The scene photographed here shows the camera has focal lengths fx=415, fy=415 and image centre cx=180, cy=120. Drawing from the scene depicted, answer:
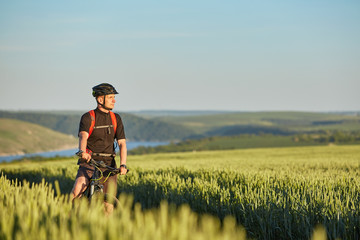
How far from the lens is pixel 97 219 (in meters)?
3.29

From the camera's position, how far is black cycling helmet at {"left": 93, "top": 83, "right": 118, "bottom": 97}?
6.83 meters

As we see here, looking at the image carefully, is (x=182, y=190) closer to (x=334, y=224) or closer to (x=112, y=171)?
(x=112, y=171)

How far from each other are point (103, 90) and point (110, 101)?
0.22 m

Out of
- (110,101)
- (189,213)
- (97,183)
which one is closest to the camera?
(189,213)

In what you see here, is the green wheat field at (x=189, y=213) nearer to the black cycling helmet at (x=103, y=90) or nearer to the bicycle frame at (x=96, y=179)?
the bicycle frame at (x=96, y=179)

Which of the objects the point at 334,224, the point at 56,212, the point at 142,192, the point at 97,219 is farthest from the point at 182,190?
the point at 97,219

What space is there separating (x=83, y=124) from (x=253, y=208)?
10.2 ft

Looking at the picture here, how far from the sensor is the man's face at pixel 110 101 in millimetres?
6855


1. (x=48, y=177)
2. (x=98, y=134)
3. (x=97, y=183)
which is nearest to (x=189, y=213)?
(x=97, y=183)

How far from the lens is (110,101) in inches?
271

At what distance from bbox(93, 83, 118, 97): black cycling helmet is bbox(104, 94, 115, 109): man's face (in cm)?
7

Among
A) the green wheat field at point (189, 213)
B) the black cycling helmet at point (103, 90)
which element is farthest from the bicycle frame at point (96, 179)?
the black cycling helmet at point (103, 90)

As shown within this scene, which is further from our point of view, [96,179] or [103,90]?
[103,90]

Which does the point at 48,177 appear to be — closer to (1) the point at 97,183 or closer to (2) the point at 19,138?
(1) the point at 97,183
